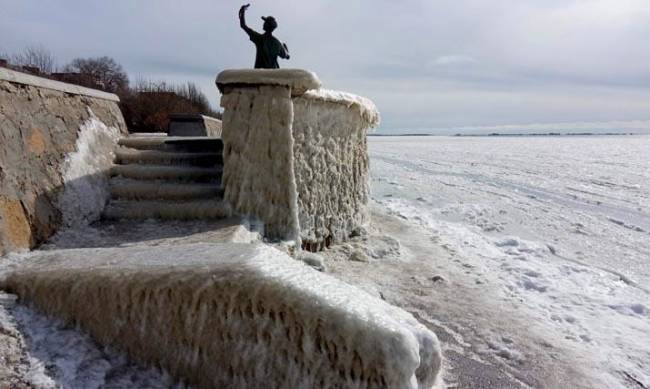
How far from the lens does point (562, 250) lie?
18.7 ft

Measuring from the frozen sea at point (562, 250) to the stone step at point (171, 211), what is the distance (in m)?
2.37

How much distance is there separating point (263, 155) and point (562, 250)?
4.06 metres

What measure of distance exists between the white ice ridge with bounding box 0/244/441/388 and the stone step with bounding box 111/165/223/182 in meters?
2.46

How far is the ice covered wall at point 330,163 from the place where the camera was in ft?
15.5

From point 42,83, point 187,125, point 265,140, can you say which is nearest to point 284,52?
point 265,140

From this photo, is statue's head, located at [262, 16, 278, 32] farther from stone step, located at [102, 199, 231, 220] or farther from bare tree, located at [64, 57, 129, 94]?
bare tree, located at [64, 57, 129, 94]

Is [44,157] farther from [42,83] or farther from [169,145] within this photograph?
[169,145]

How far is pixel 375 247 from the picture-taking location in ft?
17.7

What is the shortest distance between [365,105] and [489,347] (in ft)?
12.1

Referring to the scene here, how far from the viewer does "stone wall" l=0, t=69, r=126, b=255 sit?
288 centimetres

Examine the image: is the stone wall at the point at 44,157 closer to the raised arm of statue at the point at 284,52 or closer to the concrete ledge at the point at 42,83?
the concrete ledge at the point at 42,83

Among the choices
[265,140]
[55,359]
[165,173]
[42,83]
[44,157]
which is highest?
[42,83]

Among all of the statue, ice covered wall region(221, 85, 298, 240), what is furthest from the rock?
the statue

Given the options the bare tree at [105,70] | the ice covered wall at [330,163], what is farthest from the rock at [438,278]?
the bare tree at [105,70]
